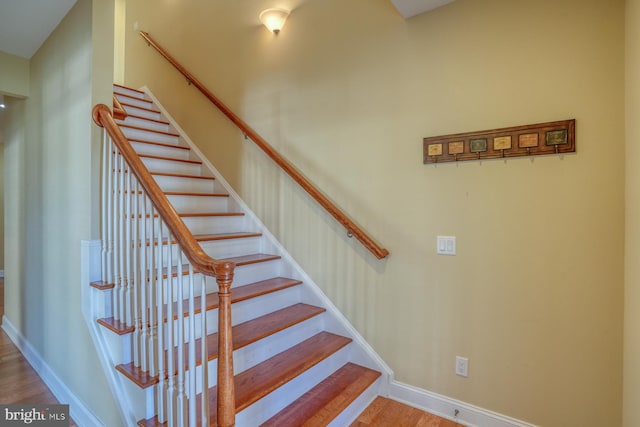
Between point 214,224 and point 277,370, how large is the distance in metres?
1.39

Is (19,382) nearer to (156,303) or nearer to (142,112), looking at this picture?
(156,303)

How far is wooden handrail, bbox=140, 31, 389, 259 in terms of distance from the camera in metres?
2.14

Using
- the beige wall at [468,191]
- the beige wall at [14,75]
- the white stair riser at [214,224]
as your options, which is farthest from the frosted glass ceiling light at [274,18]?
the beige wall at [14,75]

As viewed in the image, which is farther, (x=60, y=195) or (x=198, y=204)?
(x=198, y=204)

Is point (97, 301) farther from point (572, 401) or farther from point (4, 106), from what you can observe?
point (4, 106)

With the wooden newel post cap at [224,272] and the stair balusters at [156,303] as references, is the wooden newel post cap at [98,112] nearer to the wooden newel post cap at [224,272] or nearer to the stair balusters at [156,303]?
the stair balusters at [156,303]

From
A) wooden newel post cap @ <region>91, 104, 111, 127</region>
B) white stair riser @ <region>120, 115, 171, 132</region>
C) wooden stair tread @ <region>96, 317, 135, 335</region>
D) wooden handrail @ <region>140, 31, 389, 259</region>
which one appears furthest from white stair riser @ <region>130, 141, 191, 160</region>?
wooden stair tread @ <region>96, 317, 135, 335</region>

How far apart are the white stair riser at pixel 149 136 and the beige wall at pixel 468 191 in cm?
133

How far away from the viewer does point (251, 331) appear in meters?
1.95

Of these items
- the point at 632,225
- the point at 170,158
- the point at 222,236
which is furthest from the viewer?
the point at 170,158

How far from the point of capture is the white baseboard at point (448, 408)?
69.9 inches

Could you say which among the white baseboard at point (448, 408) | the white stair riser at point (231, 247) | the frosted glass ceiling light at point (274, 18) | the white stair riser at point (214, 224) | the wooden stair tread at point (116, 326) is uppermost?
the frosted glass ceiling light at point (274, 18)

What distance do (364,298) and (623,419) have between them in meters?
1.38

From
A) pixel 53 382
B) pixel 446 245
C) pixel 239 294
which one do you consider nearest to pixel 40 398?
pixel 53 382
